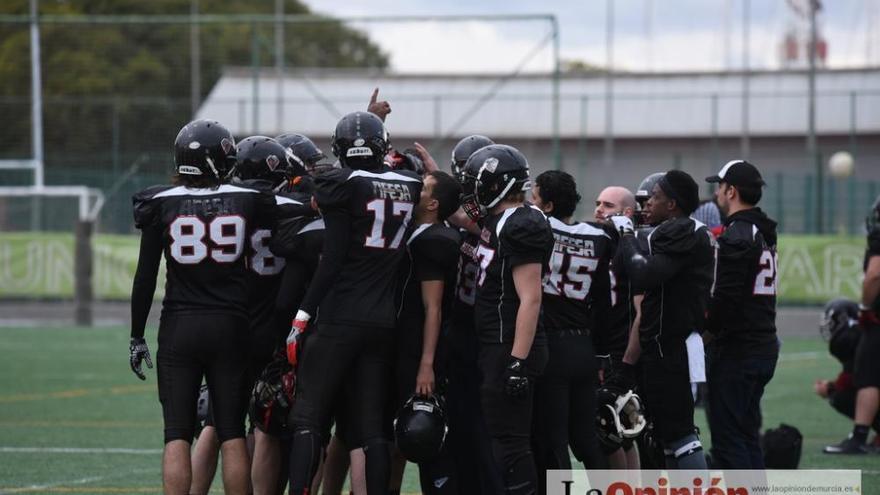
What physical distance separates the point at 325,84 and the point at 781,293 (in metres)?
17.7

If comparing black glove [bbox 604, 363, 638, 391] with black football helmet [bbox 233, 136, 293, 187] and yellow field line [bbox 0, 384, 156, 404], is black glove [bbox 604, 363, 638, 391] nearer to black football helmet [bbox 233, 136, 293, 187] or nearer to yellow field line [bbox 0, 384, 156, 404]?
black football helmet [bbox 233, 136, 293, 187]

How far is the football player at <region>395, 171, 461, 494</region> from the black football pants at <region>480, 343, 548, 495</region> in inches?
15.9

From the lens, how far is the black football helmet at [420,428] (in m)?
7.18

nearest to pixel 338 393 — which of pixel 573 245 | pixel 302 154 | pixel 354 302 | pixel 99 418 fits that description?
pixel 354 302

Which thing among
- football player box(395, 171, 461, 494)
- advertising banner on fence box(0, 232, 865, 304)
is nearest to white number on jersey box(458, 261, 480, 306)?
football player box(395, 171, 461, 494)

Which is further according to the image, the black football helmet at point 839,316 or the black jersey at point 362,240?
the black football helmet at point 839,316

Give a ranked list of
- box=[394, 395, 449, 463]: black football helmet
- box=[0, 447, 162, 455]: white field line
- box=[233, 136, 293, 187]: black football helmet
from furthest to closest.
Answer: box=[0, 447, 162, 455]: white field line < box=[233, 136, 293, 187]: black football helmet < box=[394, 395, 449, 463]: black football helmet

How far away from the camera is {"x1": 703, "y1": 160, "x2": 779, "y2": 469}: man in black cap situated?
8.27m

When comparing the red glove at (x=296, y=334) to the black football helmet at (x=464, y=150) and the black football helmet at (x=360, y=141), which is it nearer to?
the black football helmet at (x=360, y=141)

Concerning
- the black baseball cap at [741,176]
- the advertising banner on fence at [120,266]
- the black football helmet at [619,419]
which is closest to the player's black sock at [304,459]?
the black football helmet at [619,419]

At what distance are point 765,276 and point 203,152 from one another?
3.53 metres

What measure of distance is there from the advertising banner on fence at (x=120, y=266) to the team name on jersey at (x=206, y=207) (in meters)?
16.2

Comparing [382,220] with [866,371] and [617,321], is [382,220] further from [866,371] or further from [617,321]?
[866,371]

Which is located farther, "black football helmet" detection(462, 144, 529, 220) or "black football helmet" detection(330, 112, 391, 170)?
"black football helmet" detection(330, 112, 391, 170)
